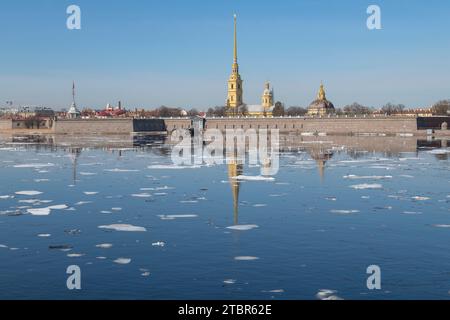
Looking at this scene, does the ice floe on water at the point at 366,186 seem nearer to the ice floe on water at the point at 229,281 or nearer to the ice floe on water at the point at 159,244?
the ice floe on water at the point at 159,244

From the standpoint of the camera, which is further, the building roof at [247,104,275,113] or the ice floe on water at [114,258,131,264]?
the building roof at [247,104,275,113]

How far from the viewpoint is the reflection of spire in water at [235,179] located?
738 inches

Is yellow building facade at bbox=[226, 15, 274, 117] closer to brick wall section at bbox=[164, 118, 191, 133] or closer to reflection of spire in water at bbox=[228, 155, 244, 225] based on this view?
brick wall section at bbox=[164, 118, 191, 133]

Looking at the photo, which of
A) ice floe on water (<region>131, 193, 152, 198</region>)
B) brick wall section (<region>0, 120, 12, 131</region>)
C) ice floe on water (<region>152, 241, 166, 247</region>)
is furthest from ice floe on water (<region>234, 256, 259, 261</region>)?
brick wall section (<region>0, 120, 12, 131</region>)

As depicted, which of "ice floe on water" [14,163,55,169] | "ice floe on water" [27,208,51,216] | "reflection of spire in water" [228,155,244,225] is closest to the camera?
"ice floe on water" [27,208,51,216]

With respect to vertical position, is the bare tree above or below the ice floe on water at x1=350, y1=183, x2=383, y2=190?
→ above

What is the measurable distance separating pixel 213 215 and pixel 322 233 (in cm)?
376

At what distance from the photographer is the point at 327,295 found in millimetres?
10172

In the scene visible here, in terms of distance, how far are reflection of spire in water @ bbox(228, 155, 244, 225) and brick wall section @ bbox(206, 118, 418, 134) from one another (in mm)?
68479

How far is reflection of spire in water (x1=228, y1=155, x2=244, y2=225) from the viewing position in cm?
1873
